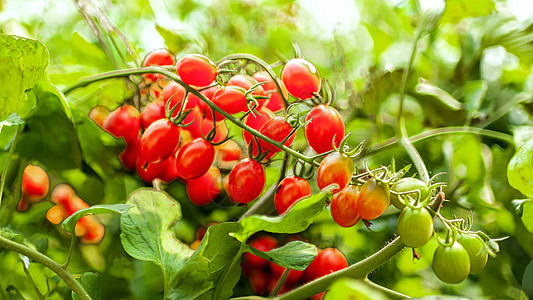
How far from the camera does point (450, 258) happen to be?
24cm

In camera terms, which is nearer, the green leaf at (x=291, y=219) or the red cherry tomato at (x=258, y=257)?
the green leaf at (x=291, y=219)

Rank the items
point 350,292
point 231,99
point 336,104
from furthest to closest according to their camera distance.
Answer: point 336,104, point 231,99, point 350,292

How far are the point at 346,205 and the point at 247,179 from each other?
80mm

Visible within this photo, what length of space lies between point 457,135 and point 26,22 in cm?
55

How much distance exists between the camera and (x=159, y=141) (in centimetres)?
33

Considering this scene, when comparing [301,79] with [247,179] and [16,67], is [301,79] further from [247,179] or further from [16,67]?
[16,67]

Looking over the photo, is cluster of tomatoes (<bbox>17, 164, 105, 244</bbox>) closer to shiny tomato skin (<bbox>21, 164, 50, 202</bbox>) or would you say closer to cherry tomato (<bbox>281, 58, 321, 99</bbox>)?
shiny tomato skin (<bbox>21, 164, 50, 202</bbox>)

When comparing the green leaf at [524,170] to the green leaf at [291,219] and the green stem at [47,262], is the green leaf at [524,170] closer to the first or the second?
the green leaf at [291,219]

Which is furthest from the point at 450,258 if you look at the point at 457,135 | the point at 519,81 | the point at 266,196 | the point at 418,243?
the point at 519,81

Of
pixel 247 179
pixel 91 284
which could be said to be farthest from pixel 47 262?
pixel 247 179

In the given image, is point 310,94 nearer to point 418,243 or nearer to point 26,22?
point 418,243

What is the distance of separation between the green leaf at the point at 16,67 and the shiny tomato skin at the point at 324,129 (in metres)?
0.17

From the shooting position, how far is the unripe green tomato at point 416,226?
233 mm

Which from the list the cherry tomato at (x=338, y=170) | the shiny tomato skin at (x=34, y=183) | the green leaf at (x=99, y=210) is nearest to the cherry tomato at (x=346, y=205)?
the cherry tomato at (x=338, y=170)
